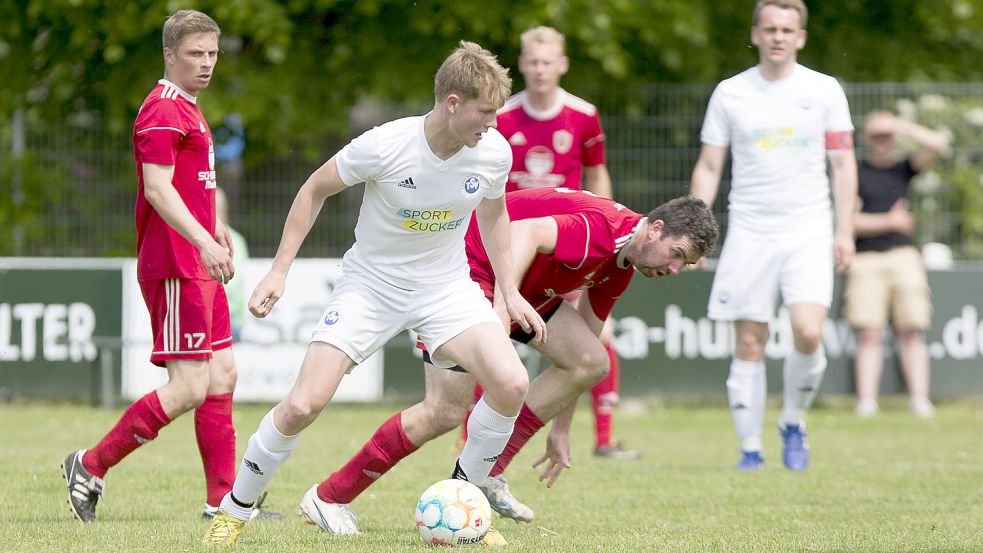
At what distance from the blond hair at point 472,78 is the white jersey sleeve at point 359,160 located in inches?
13.1

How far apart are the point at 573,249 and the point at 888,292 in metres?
7.37

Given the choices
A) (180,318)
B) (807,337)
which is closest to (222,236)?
(180,318)

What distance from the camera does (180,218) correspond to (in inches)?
242

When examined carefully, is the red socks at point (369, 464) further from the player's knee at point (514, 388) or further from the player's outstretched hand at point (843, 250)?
the player's outstretched hand at point (843, 250)

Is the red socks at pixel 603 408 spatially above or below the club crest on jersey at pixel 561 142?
below

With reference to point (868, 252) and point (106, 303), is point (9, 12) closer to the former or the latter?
point (106, 303)

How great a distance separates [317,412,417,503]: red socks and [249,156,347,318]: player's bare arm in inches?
35.6

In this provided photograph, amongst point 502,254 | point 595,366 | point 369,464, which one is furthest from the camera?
point 595,366

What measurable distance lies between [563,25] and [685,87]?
4.39ft

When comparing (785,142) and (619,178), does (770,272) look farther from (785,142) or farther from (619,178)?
(619,178)

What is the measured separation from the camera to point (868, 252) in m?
13.3

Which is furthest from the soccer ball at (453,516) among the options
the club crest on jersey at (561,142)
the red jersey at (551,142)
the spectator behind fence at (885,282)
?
the spectator behind fence at (885,282)

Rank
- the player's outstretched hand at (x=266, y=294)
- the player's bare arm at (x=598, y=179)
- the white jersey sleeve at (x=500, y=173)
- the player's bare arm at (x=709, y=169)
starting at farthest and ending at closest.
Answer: the player's bare arm at (x=598, y=179)
the player's bare arm at (x=709, y=169)
the white jersey sleeve at (x=500, y=173)
the player's outstretched hand at (x=266, y=294)

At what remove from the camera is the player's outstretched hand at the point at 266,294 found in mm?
5629
